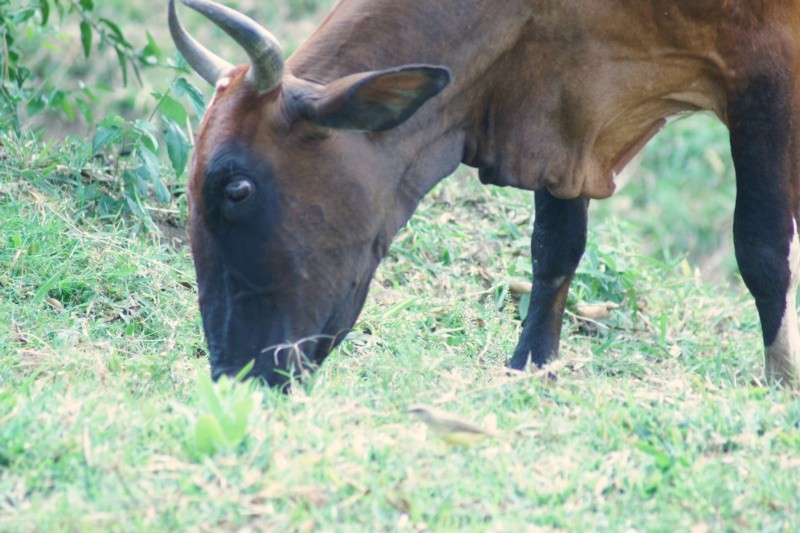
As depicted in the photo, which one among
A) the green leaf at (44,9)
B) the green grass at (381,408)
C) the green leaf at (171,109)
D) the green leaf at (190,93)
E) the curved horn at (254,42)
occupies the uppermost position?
the curved horn at (254,42)

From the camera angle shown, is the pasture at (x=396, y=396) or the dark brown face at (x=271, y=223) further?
the dark brown face at (x=271, y=223)

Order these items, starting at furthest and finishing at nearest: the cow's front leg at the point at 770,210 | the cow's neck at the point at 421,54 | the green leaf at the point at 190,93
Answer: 1. the green leaf at the point at 190,93
2. the cow's front leg at the point at 770,210
3. the cow's neck at the point at 421,54

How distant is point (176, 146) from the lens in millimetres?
4938

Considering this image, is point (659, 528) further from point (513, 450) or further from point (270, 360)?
point (270, 360)

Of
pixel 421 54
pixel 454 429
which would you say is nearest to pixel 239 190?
pixel 421 54

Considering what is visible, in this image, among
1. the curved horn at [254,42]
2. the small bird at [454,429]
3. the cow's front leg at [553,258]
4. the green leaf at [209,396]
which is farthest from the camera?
the cow's front leg at [553,258]

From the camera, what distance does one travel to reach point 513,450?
9.81 feet

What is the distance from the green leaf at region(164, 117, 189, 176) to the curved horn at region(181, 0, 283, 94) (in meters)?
1.49

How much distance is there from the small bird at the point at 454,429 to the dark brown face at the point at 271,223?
0.59 m

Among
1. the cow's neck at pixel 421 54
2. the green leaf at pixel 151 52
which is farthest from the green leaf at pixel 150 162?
the cow's neck at pixel 421 54

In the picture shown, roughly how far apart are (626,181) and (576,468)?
21.0 ft

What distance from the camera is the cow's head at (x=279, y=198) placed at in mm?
3398

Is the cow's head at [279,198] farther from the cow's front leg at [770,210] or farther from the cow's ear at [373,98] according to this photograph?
the cow's front leg at [770,210]

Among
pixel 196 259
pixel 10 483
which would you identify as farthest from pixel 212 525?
pixel 196 259
